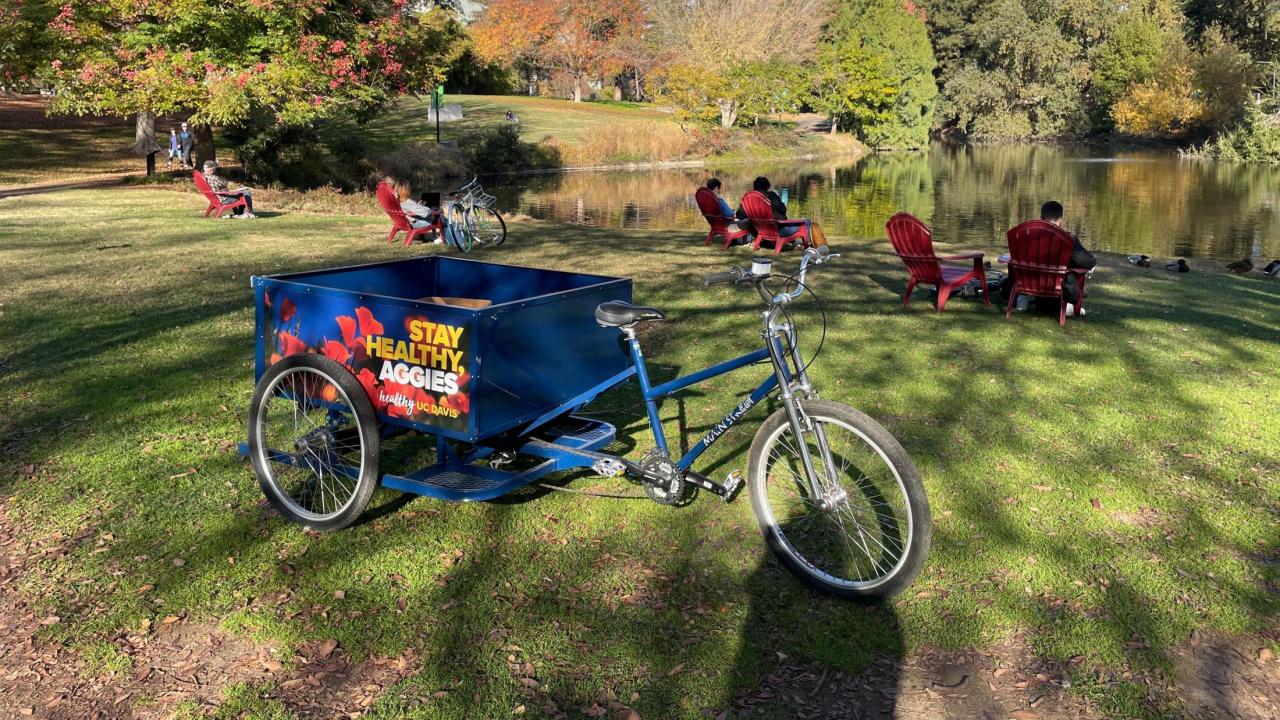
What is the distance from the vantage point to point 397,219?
1446 cm

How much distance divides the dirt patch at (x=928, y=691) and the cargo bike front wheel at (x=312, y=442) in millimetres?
1989

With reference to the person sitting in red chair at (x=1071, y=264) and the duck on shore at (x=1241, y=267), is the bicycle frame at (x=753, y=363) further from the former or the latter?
the duck on shore at (x=1241, y=267)

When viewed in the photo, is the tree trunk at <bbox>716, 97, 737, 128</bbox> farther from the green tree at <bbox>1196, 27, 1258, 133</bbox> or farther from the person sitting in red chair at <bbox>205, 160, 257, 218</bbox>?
the person sitting in red chair at <bbox>205, 160, 257, 218</bbox>

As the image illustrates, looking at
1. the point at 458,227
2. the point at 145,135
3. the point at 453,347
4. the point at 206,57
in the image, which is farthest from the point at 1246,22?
the point at 453,347

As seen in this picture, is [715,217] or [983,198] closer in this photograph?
[715,217]

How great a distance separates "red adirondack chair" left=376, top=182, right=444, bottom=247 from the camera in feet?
46.3

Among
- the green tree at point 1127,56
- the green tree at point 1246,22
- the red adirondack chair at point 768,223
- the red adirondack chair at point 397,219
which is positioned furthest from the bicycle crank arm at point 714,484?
the green tree at point 1127,56

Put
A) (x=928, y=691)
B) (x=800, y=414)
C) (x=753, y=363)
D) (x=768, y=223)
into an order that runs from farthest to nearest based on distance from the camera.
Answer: (x=768, y=223) → (x=753, y=363) → (x=800, y=414) → (x=928, y=691)

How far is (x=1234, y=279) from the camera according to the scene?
1336 cm

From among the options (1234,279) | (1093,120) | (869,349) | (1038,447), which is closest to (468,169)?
(1234,279)

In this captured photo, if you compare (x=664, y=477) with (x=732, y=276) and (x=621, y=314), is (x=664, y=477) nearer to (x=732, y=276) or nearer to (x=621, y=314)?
(x=621, y=314)

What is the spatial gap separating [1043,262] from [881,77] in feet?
192

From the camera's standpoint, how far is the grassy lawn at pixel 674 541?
3465 mm

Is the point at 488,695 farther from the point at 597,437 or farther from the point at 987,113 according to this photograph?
the point at 987,113
